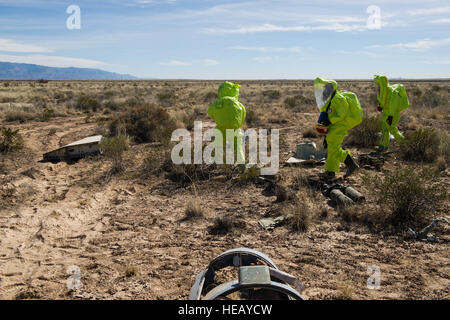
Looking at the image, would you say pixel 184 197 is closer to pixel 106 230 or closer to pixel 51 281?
pixel 106 230

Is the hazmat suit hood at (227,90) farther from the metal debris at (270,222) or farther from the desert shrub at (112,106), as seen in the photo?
the desert shrub at (112,106)

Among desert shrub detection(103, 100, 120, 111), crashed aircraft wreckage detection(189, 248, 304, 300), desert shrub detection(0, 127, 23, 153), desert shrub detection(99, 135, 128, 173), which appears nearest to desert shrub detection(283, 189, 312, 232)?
crashed aircraft wreckage detection(189, 248, 304, 300)

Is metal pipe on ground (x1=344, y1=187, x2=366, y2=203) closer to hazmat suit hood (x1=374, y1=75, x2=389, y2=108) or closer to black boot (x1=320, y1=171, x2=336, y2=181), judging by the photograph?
black boot (x1=320, y1=171, x2=336, y2=181)

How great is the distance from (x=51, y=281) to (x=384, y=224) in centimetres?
480

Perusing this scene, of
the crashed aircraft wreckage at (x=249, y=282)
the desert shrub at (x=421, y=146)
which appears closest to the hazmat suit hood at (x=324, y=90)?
the desert shrub at (x=421, y=146)

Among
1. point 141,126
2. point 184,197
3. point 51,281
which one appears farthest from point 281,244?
point 141,126

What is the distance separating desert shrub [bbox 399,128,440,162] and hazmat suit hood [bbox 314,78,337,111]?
332 centimetres

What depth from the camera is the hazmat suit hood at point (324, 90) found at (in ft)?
22.6

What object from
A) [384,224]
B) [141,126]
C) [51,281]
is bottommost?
[51,281]

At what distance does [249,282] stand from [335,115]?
17.1ft

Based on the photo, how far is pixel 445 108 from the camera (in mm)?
17469

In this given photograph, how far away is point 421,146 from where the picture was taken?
28.3 feet

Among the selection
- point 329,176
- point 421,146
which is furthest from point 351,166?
point 421,146
